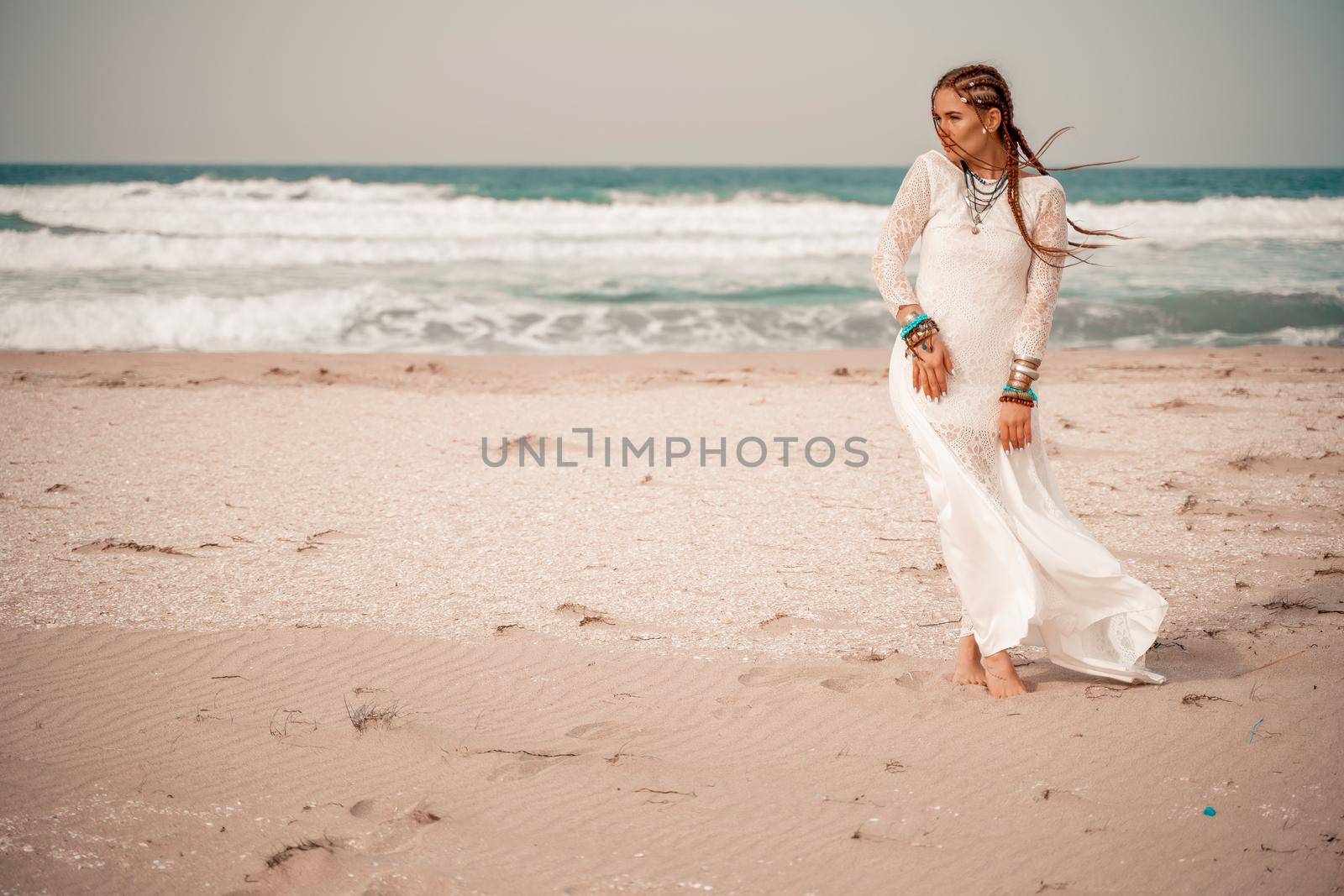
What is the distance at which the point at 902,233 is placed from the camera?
307 cm

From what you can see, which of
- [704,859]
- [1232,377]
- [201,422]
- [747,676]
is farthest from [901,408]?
[1232,377]

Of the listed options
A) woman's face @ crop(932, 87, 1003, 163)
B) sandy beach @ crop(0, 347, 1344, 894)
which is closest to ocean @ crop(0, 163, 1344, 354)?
sandy beach @ crop(0, 347, 1344, 894)

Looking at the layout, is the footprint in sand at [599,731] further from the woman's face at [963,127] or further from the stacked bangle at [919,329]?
the woman's face at [963,127]

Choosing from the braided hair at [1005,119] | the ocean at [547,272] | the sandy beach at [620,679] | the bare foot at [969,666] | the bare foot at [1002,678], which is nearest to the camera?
the sandy beach at [620,679]

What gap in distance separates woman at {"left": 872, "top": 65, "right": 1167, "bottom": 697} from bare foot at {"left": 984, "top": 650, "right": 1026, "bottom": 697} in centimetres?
18

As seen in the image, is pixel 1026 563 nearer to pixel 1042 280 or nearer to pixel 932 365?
pixel 932 365

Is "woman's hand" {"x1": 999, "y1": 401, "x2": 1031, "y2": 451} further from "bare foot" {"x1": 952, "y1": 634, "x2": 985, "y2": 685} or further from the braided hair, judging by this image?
"bare foot" {"x1": 952, "y1": 634, "x2": 985, "y2": 685}

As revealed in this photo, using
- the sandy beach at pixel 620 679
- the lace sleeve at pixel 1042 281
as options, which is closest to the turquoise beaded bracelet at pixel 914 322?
the lace sleeve at pixel 1042 281

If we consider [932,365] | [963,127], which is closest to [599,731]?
[932,365]

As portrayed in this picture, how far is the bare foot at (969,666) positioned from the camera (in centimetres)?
331

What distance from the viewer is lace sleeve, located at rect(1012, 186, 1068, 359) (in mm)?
2982

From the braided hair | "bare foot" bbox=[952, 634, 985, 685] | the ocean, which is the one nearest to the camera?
the braided hair

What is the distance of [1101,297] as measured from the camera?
48.6 feet

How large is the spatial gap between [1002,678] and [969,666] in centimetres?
15
